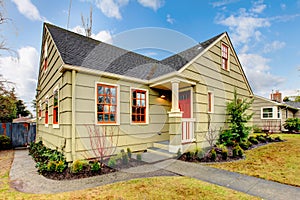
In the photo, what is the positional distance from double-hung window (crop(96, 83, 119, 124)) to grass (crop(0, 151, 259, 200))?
268cm

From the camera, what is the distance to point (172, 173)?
15.0ft

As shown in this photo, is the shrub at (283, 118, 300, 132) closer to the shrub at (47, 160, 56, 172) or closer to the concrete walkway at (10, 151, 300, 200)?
the concrete walkway at (10, 151, 300, 200)

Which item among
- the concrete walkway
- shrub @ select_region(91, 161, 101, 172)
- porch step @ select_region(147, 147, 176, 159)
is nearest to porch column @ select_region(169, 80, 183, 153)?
porch step @ select_region(147, 147, 176, 159)

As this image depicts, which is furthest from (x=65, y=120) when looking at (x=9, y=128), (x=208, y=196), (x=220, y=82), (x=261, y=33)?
(x=261, y=33)

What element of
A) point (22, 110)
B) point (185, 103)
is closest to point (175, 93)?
point (185, 103)

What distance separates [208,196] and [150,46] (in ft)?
21.2

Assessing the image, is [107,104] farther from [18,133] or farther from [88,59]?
[18,133]

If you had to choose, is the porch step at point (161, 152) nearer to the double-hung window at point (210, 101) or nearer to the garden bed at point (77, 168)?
the garden bed at point (77, 168)

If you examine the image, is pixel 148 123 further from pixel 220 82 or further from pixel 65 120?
pixel 220 82

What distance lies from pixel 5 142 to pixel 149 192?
11.0 metres

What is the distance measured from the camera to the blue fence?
34.0ft

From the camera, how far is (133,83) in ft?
22.9

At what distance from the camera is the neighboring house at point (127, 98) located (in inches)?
212

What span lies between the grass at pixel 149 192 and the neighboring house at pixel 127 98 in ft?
5.89
